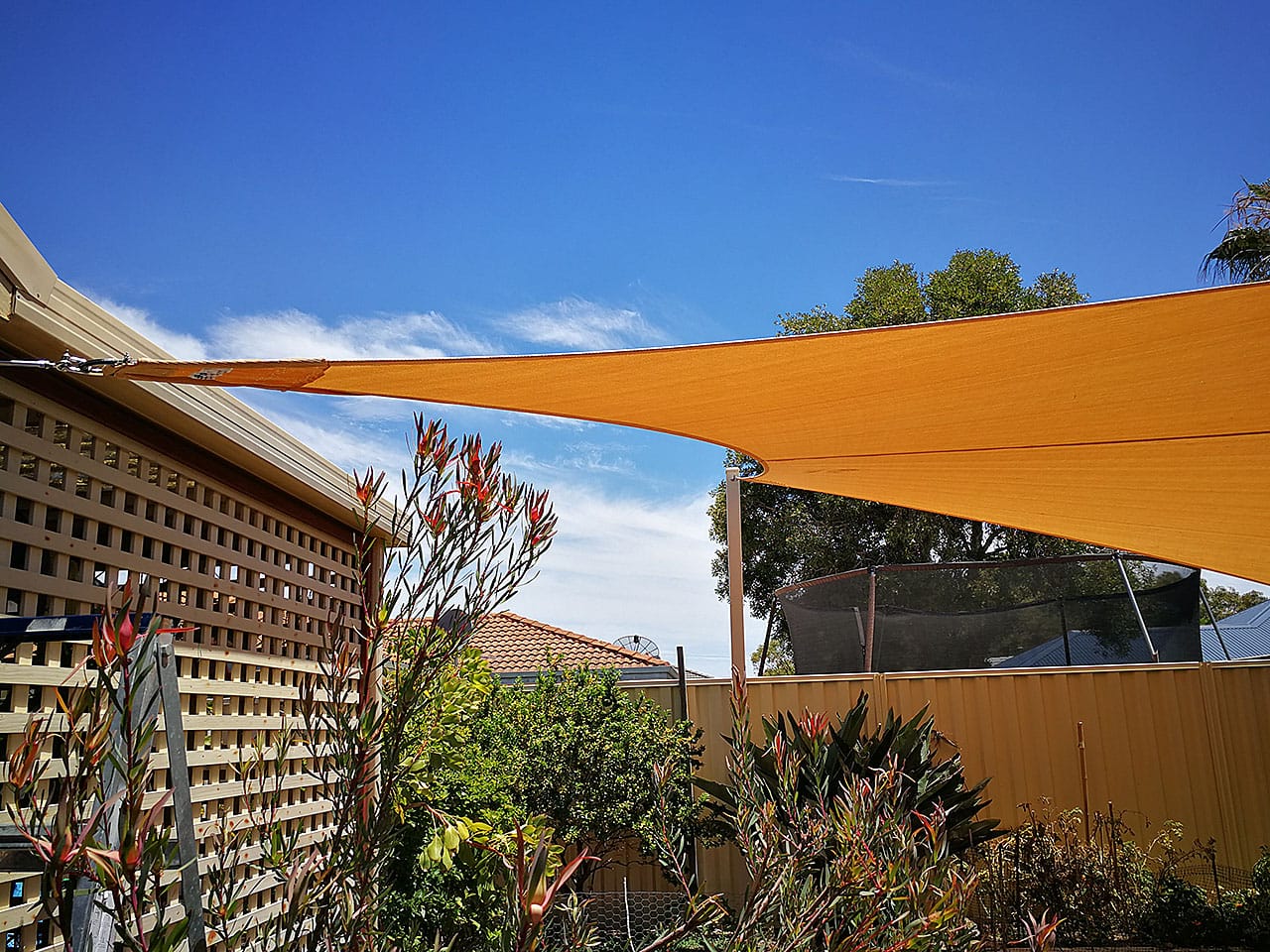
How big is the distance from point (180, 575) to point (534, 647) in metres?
11.0

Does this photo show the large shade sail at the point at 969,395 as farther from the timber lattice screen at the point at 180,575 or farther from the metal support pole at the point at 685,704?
the metal support pole at the point at 685,704

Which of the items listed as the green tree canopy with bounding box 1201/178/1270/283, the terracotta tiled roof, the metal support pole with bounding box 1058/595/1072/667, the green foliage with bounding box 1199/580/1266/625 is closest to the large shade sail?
the metal support pole with bounding box 1058/595/1072/667

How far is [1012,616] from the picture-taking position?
7430 millimetres

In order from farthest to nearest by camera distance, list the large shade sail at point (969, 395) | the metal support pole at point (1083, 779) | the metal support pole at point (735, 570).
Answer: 1. the metal support pole at point (1083, 779)
2. the metal support pole at point (735, 570)
3. the large shade sail at point (969, 395)

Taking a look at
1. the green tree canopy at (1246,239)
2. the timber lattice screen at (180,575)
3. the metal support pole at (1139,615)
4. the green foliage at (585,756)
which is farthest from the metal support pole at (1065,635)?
the timber lattice screen at (180,575)

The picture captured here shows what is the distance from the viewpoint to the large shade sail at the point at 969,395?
Answer: 8.68 feet

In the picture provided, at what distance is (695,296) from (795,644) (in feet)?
16.0

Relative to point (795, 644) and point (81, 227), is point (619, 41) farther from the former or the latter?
point (81, 227)

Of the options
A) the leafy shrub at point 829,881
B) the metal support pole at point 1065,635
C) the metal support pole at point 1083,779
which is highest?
the metal support pole at point 1065,635

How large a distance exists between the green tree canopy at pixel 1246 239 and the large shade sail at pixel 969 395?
692 centimetres

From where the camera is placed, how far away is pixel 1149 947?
5.59m

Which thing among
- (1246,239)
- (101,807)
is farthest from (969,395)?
(1246,239)

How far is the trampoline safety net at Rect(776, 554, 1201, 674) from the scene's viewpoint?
24.1 ft

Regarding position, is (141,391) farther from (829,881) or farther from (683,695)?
(683,695)
